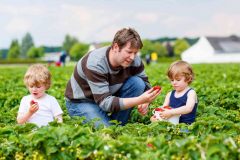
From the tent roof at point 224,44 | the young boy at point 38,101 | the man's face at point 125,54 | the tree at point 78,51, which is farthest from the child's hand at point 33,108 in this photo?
the tree at point 78,51

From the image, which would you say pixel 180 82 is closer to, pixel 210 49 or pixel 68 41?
pixel 210 49

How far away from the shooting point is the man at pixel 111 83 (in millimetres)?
5770

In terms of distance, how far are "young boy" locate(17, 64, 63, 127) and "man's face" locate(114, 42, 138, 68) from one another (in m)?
0.76

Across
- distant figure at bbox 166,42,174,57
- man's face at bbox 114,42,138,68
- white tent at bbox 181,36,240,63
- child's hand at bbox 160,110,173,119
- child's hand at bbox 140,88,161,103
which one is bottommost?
distant figure at bbox 166,42,174,57

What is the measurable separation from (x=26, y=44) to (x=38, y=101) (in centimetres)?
14456

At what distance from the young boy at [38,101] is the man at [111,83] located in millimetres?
458

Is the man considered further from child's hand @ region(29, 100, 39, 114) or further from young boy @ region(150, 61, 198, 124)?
child's hand @ region(29, 100, 39, 114)

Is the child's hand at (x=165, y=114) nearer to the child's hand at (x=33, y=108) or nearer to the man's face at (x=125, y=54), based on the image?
the man's face at (x=125, y=54)

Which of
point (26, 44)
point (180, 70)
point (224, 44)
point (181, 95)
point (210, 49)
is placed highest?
point (180, 70)

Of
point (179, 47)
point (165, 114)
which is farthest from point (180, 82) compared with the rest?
point (179, 47)

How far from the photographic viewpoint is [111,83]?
633 centimetres

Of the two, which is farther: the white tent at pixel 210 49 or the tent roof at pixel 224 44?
the tent roof at pixel 224 44

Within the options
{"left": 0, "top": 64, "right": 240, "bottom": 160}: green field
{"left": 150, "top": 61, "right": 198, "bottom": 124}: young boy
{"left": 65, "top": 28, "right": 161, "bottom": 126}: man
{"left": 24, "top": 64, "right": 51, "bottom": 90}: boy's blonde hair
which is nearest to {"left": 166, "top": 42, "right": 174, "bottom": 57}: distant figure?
{"left": 65, "top": 28, "right": 161, "bottom": 126}: man

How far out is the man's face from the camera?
575 cm
